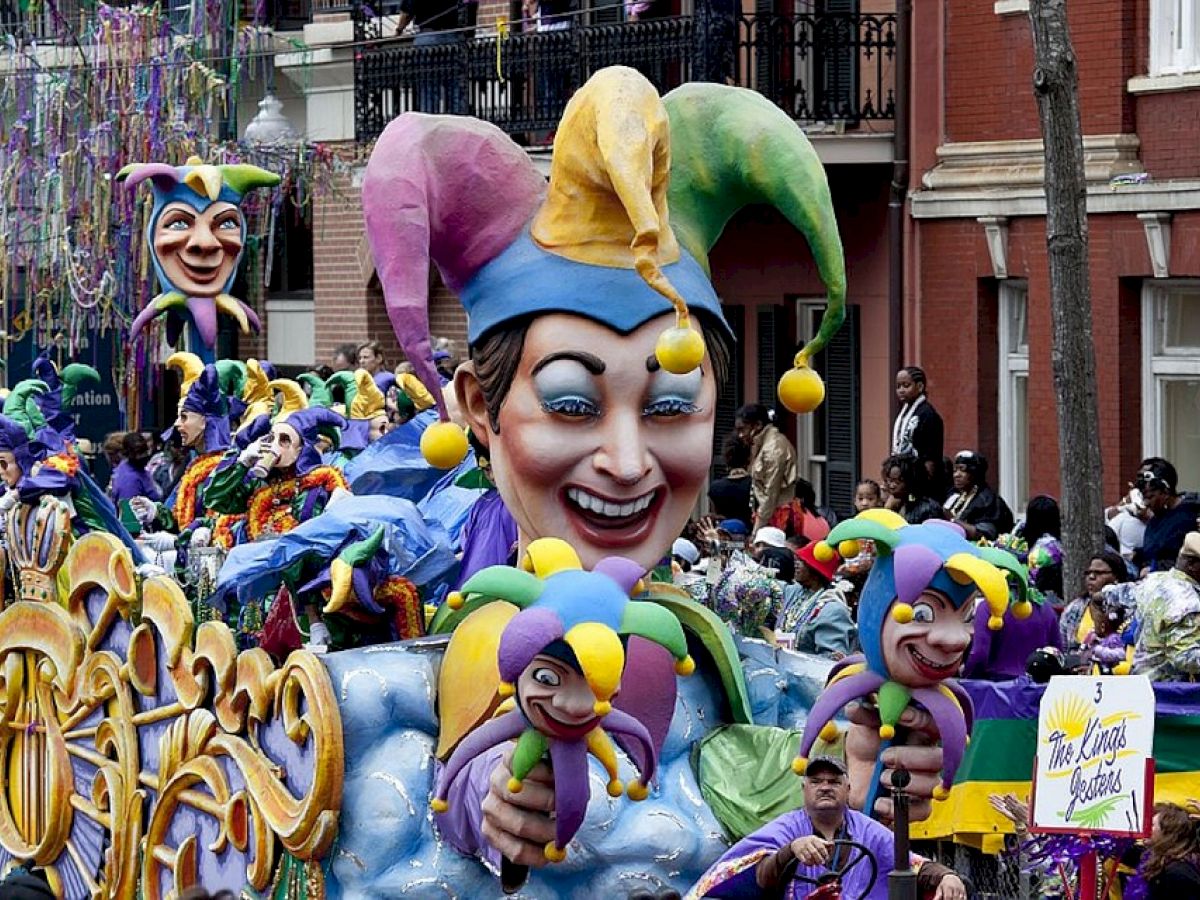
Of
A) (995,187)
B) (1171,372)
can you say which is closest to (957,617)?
(1171,372)

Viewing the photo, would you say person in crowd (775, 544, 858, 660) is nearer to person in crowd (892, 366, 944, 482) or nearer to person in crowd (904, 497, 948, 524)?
person in crowd (904, 497, 948, 524)

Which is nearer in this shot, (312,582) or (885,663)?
(885,663)

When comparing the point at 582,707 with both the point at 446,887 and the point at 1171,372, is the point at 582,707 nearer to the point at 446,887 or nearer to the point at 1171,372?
the point at 446,887

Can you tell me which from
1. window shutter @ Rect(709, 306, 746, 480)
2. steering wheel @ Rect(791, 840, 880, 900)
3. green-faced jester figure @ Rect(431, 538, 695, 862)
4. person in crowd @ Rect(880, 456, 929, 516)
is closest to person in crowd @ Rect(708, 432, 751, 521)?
person in crowd @ Rect(880, 456, 929, 516)

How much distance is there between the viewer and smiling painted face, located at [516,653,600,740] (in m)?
6.97

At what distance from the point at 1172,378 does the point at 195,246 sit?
608 centimetres

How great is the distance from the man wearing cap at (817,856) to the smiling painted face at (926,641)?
28 centimetres

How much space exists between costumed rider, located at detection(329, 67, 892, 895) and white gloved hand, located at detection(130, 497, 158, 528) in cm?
426

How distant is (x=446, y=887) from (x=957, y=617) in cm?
143

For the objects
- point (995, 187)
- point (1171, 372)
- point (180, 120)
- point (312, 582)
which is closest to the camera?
A: point (312, 582)

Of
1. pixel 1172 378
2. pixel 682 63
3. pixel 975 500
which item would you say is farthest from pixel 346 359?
pixel 975 500

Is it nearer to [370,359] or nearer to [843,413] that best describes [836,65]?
[843,413]

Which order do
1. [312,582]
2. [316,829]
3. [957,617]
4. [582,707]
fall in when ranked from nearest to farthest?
1. [582,707]
2. [957,617]
3. [316,829]
4. [312,582]

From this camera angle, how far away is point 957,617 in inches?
295
